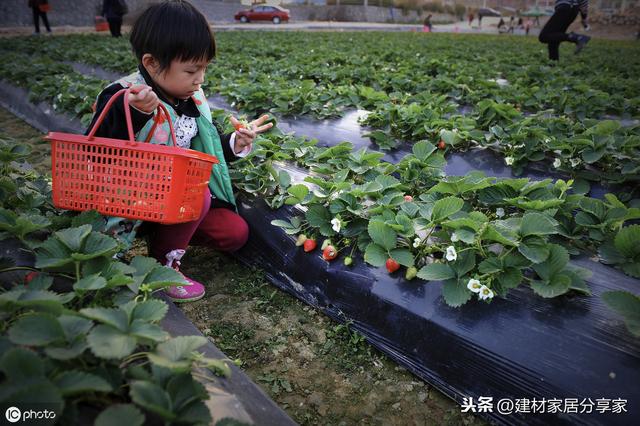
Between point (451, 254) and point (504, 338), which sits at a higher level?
point (451, 254)

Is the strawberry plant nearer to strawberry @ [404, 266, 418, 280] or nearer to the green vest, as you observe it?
the green vest

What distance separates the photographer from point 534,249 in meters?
1.57

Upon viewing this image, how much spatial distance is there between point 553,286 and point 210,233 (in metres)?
1.59

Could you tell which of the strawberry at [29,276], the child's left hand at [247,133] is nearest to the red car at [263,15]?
the child's left hand at [247,133]

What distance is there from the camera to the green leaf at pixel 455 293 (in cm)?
155

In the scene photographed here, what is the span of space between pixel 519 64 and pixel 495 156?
561 cm

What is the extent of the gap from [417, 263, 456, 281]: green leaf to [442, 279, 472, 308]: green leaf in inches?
1.1

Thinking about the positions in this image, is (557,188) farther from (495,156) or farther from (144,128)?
(144,128)

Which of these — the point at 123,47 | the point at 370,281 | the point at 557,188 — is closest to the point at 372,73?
the point at 557,188

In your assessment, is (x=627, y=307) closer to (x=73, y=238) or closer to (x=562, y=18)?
(x=73, y=238)

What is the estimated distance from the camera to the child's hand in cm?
166

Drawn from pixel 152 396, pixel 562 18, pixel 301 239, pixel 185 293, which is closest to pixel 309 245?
pixel 301 239

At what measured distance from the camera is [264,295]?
2.21 metres
